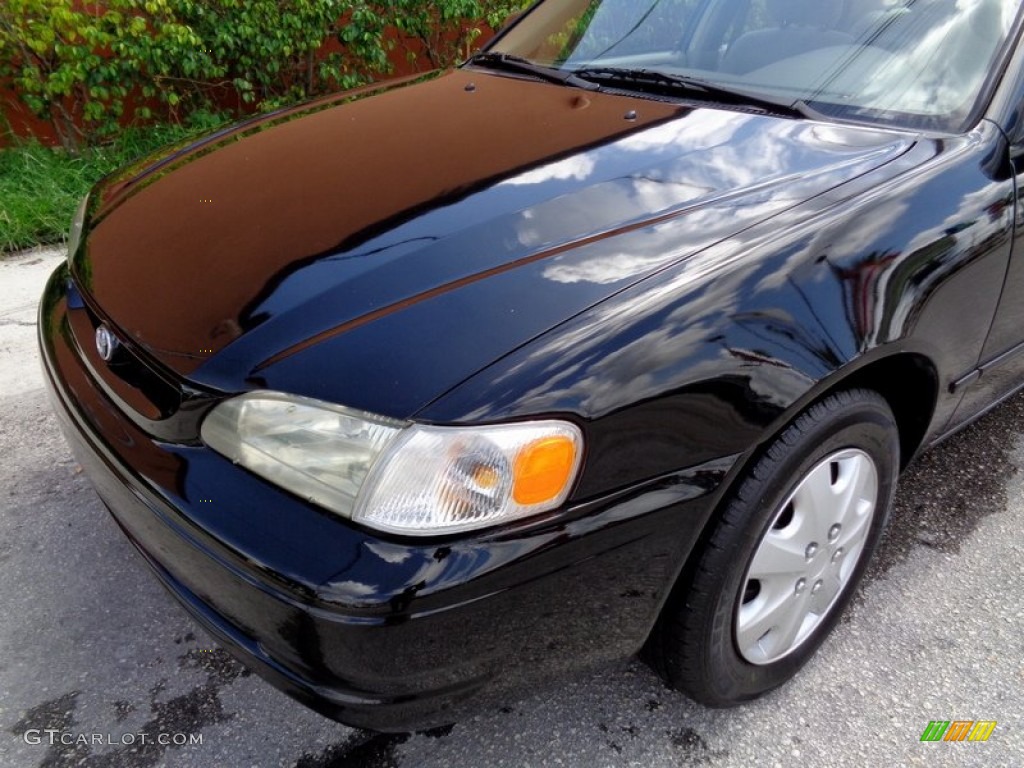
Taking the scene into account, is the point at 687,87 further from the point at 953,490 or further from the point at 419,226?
the point at 953,490

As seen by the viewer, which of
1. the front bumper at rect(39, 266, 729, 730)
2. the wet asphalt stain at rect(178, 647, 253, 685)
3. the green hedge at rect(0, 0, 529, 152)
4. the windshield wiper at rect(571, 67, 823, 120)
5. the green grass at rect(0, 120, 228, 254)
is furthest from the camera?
the green hedge at rect(0, 0, 529, 152)

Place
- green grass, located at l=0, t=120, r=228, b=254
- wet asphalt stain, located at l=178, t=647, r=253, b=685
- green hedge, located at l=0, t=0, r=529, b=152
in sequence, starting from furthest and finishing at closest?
green hedge, located at l=0, t=0, r=529, b=152 < green grass, located at l=0, t=120, r=228, b=254 < wet asphalt stain, located at l=178, t=647, r=253, b=685

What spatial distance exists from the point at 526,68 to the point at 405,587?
182 centimetres

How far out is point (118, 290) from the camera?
5.43 ft

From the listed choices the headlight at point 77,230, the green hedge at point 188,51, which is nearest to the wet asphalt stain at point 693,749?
the headlight at point 77,230

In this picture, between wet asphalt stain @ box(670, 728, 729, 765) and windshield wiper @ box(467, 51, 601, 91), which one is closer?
wet asphalt stain @ box(670, 728, 729, 765)

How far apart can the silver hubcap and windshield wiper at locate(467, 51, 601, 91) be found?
1232 mm

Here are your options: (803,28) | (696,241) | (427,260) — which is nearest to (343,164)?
(427,260)

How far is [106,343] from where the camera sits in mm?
1630

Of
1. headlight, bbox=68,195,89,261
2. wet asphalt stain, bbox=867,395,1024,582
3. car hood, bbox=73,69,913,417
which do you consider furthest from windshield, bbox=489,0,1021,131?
headlight, bbox=68,195,89,261

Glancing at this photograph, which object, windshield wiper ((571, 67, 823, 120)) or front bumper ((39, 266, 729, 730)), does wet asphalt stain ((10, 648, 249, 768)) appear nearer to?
front bumper ((39, 266, 729, 730))

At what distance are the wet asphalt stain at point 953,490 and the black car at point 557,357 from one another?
0.35 metres

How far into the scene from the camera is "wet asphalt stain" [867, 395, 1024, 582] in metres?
2.21

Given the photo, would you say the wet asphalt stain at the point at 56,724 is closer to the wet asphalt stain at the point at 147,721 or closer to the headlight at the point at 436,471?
the wet asphalt stain at the point at 147,721
